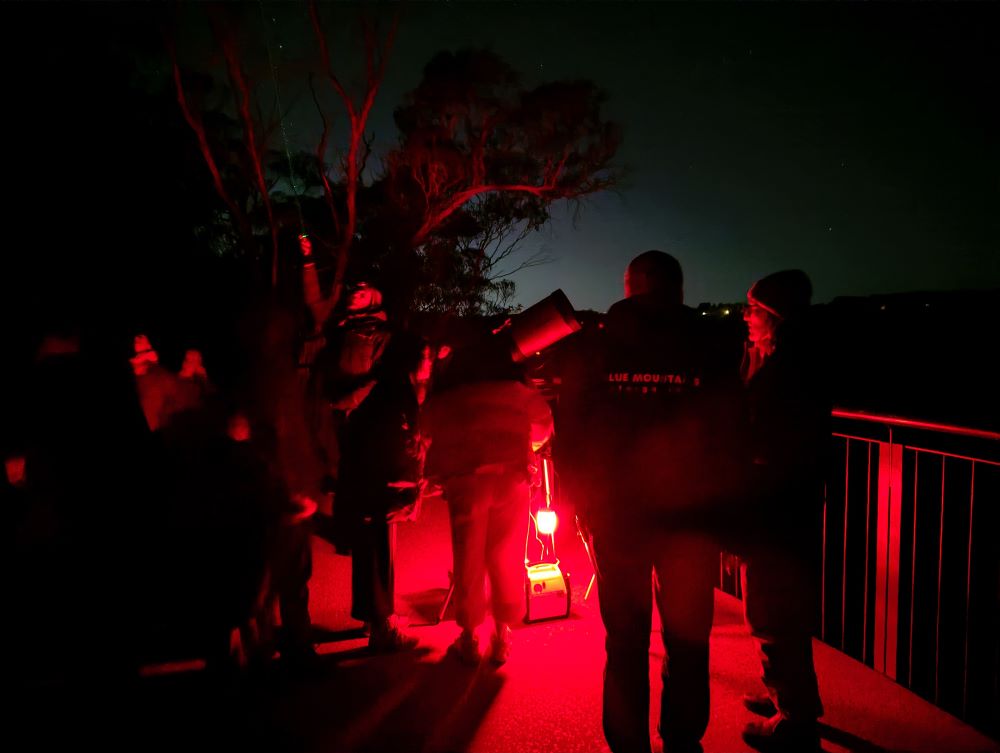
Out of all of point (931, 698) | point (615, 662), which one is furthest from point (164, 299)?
point (931, 698)

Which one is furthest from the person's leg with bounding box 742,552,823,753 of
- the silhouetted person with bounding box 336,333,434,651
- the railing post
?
the silhouetted person with bounding box 336,333,434,651

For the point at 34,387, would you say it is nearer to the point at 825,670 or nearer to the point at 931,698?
the point at 825,670

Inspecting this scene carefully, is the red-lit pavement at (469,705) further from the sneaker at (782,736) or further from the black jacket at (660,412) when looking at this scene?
the black jacket at (660,412)

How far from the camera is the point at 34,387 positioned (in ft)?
9.82

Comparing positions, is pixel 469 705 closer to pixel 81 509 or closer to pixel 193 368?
pixel 81 509

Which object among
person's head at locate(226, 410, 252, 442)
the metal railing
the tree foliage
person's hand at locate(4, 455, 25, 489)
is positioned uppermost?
the tree foliage

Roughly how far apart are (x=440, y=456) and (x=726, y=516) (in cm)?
163

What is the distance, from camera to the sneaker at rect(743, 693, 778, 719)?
9.39 ft

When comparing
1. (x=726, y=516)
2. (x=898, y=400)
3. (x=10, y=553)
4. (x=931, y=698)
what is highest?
(x=726, y=516)

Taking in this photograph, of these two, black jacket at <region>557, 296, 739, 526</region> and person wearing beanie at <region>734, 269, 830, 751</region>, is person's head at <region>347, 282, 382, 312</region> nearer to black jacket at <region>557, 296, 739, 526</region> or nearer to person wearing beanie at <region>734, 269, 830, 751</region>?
black jacket at <region>557, 296, 739, 526</region>

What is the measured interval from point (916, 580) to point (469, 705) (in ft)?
15.2

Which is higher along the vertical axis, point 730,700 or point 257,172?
point 257,172

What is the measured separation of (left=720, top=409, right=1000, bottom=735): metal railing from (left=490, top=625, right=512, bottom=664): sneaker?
2002mm

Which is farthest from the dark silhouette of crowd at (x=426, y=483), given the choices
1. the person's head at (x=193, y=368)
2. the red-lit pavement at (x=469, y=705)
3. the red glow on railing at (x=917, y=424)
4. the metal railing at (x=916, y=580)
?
the red glow on railing at (x=917, y=424)
